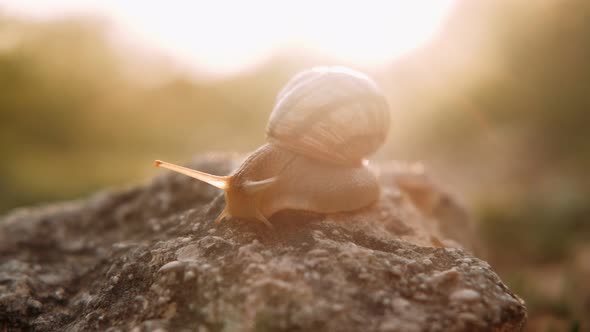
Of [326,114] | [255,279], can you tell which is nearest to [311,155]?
[326,114]

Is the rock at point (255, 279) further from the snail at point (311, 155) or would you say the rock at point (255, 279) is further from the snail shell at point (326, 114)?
the snail shell at point (326, 114)

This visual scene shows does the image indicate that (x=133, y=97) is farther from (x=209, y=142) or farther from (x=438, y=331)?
(x=438, y=331)

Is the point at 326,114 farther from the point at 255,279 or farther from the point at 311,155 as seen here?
the point at 255,279

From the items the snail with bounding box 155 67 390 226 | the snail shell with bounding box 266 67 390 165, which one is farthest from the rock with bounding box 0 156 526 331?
the snail shell with bounding box 266 67 390 165

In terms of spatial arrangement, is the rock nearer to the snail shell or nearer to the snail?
the snail

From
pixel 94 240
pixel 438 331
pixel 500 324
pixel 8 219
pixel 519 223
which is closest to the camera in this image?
pixel 438 331

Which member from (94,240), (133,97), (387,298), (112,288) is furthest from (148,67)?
(387,298)
